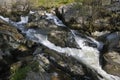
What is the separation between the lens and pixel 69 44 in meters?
13.2

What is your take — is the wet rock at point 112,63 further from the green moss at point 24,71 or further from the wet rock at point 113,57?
the green moss at point 24,71

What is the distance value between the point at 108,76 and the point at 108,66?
0.48 metres

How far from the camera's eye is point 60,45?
13.1 m

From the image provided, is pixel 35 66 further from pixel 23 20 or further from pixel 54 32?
pixel 23 20

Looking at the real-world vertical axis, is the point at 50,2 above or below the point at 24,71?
below

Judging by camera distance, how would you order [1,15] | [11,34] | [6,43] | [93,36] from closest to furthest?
[6,43] → [11,34] → [93,36] → [1,15]

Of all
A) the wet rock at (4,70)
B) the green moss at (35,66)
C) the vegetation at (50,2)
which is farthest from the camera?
the vegetation at (50,2)

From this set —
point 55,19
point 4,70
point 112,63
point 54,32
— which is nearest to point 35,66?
point 4,70

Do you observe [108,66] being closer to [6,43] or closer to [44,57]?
[44,57]

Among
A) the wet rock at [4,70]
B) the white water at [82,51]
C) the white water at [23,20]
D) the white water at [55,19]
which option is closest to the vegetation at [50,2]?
the white water at [55,19]

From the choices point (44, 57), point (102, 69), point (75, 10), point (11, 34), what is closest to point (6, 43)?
point (11, 34)

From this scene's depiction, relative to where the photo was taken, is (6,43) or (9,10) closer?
(6,43)

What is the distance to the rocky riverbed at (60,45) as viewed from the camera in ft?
30.6

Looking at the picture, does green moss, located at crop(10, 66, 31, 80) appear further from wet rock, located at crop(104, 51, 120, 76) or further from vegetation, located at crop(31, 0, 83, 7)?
vegetation, located at crop(31, 0, 83, 7)
